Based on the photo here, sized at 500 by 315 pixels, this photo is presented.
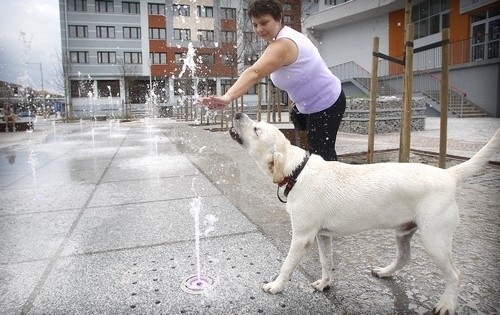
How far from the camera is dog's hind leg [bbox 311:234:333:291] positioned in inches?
98.7

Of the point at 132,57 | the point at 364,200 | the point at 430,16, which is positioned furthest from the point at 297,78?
the point at 132,57

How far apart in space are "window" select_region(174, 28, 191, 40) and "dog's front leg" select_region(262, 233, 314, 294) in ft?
171

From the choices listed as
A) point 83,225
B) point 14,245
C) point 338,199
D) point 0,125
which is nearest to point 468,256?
point 338,199

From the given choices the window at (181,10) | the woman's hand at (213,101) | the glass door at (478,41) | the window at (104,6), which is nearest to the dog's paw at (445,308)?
the woman's hand at (213,101)

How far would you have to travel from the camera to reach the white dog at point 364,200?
212 centimetres

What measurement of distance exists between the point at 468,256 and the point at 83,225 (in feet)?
12.5

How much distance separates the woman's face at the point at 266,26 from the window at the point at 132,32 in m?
53.5

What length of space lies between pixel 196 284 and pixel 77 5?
2241 inches

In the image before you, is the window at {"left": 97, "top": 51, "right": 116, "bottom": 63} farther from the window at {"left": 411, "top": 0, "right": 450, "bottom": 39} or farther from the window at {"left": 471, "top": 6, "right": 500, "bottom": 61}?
the window at {"left": 471, "top": 6, "right": 500, "bottom": 61}

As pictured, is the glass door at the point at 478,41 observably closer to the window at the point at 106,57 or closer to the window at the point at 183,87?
the window at the point at 183,87

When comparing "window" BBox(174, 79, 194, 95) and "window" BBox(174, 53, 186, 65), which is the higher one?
"window" BBox(174, 53, 186, 65)

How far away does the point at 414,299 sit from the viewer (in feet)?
7.81

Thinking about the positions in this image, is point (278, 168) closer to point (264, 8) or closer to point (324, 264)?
point (324, 264)

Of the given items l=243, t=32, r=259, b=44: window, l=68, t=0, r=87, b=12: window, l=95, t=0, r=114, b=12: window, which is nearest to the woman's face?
l=243, t=32, r=259, b=44: window
